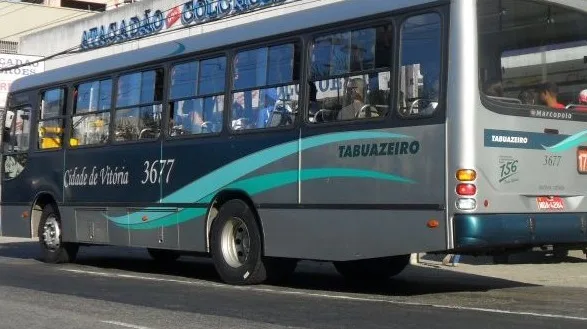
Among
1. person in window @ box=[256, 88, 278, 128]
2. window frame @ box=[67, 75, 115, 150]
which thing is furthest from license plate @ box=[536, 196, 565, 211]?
window frame @ box=[67, 75, 115, 150]

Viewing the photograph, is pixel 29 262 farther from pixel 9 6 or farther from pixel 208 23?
pixel 9 6

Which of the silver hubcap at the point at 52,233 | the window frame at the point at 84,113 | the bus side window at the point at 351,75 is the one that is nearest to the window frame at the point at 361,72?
the bus side window at the point at 351,75

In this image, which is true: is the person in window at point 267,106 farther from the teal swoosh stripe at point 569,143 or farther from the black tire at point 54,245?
the black tire at point 54,245

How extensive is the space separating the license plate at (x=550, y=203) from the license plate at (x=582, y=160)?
0.48 meters

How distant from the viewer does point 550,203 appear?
9.59 meters

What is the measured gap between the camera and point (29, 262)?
647 inches

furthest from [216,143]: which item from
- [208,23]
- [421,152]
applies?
[208,23]

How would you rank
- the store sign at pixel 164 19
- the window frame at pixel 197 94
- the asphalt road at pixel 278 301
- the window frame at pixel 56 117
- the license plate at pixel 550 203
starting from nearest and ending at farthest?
the asphalt road at pixel 278 301
the license plate at pixel 550 203
the window frame at pixel 197 94
the window frame at pixel 56 117
the store sign at pixel 164 19

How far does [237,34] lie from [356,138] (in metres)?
2.89

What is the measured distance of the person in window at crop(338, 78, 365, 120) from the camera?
33.1ft

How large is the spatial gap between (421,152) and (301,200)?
77.5 inches

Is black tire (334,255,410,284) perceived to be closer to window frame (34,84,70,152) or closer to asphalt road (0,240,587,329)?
asphalt road (0,240,587,329)

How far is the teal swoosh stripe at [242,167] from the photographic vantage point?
10188 mm

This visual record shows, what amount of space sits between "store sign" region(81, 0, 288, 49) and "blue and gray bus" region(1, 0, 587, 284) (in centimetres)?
1164
